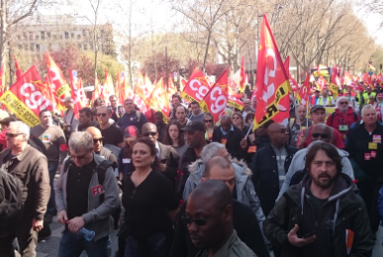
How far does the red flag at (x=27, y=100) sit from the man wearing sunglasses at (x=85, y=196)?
4398 millimetres

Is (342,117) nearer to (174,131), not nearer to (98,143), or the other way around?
(174,131)

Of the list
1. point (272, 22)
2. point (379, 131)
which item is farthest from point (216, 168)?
point (272, 22)

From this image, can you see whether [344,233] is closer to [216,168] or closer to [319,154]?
[319,154]

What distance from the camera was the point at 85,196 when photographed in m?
3.76

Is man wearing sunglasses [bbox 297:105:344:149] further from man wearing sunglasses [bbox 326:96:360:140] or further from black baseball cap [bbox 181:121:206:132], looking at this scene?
black baseball cap [bbox 181:121:206:132]

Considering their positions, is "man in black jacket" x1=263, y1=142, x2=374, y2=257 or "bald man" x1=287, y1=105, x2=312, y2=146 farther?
"bald man" x1=287, y1=105, x2=312, y2=146

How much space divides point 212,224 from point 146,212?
1697mm

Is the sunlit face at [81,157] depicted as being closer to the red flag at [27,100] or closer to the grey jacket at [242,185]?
the grey jacket at [242,185]

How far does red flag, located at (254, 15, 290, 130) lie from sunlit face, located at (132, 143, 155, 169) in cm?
234

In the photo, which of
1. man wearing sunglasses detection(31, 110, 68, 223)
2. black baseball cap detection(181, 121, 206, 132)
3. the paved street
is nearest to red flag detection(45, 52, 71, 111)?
man wearing sunglasses detection(31, 110, 68, 223)

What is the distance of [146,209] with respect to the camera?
11.8 ft

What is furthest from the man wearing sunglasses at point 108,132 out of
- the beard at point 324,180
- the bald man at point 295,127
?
the beard at point 324,180

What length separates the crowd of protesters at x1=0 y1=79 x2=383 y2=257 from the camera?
2.55 meters

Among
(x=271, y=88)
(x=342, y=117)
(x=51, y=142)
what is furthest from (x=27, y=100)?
(x=342, y=117)
